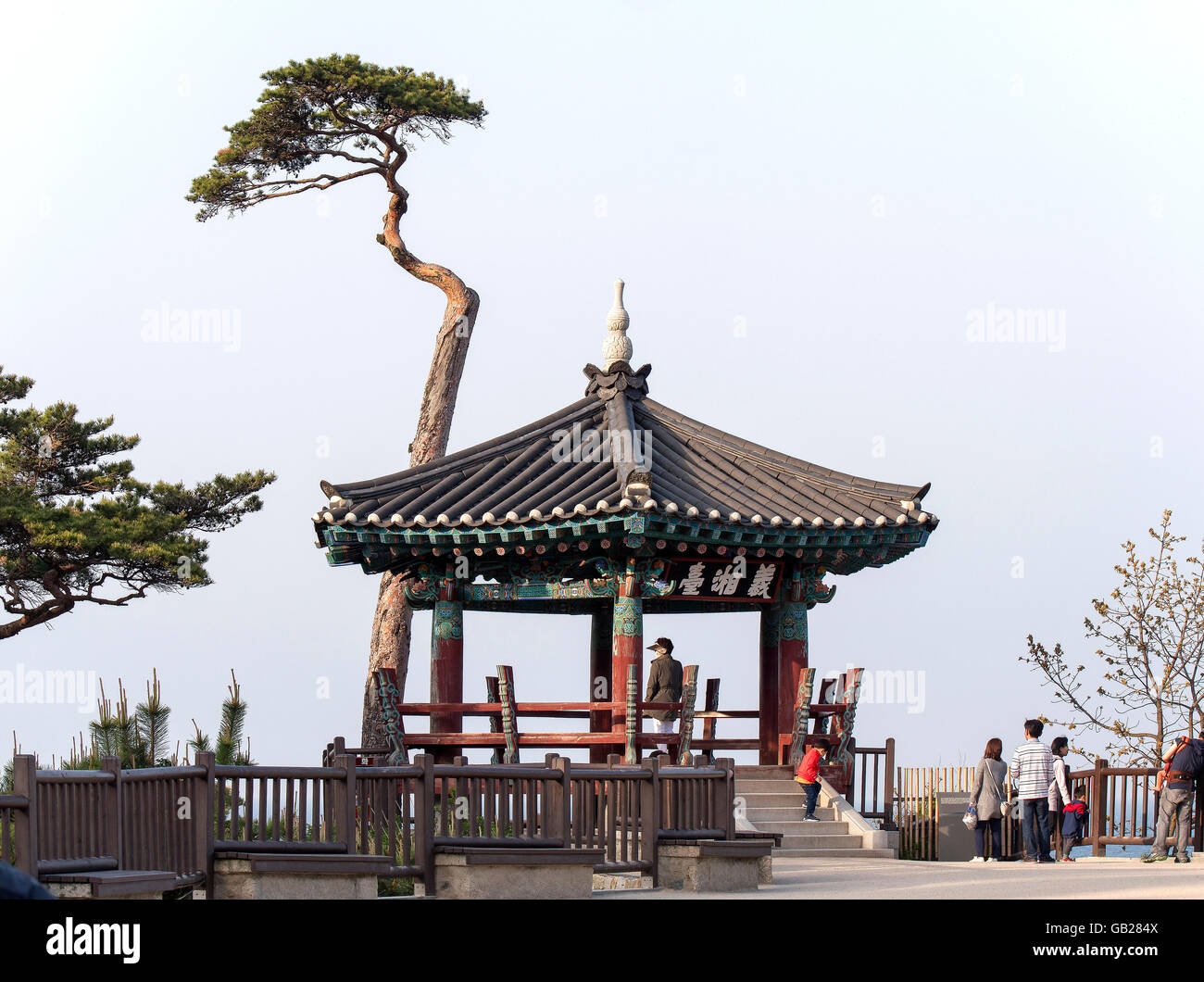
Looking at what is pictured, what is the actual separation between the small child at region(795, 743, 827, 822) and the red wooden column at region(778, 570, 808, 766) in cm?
70

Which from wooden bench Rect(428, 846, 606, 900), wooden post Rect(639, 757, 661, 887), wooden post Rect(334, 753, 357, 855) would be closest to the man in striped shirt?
wooden post Rect(639, 757, 661, 887)

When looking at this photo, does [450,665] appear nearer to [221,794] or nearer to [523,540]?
[523,540]

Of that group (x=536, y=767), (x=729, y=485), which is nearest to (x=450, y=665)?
(x=729, y=485)

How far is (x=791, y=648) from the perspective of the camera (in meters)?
→ 23.3

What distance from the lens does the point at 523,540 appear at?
21.4 meters

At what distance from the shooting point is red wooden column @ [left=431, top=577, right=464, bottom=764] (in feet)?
74.3

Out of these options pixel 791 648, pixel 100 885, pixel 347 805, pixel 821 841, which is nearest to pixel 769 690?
pixel 791 648

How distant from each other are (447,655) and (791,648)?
4.41 m

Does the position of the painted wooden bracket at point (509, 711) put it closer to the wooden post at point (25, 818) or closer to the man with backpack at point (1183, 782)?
the man with backpack at point (1183, 782)

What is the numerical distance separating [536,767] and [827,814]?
7415 millimetres

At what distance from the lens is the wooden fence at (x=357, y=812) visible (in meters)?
13.4

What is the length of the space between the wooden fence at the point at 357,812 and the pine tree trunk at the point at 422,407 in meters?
12.3

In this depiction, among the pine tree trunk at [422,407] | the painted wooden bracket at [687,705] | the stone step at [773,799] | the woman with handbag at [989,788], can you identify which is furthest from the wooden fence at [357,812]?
the pine tree trunk at [422,407]

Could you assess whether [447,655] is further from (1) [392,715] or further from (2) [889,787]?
(2) [889,787]
